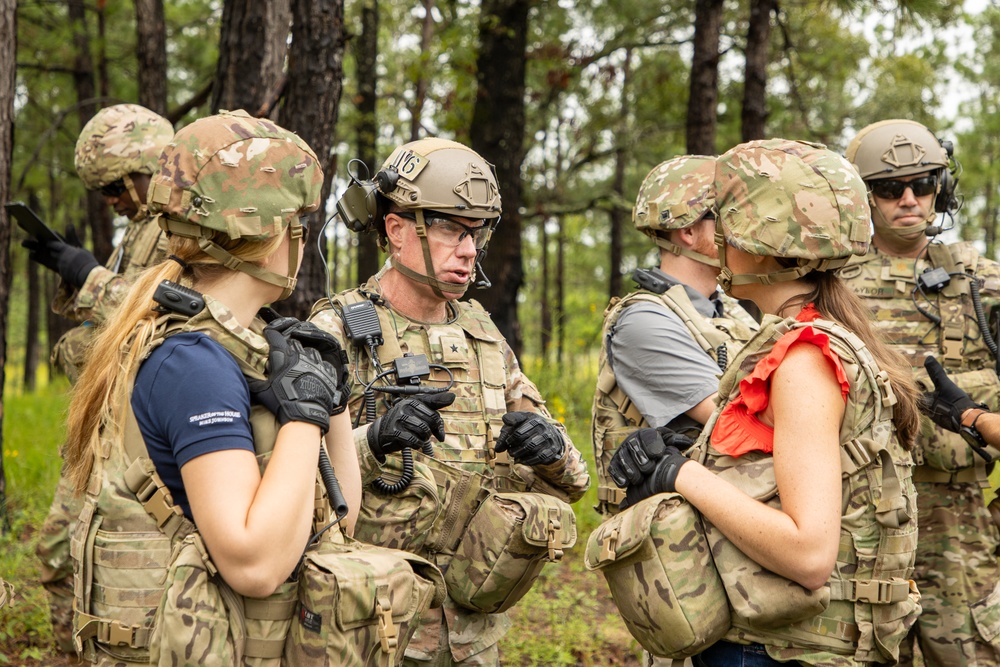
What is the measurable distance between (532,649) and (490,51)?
20.5ft

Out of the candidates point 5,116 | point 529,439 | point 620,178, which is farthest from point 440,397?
point 620,178

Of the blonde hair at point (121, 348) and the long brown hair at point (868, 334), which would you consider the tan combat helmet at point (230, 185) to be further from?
the long brown hair at point (868, 334)

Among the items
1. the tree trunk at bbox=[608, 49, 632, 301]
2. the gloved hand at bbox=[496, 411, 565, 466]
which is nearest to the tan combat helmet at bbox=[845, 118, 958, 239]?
the gloved hand at bbox=[496, 411, 565, 466]

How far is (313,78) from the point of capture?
18.1 feet

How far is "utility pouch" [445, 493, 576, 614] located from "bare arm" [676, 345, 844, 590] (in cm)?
88

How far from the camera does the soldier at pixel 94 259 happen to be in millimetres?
4758

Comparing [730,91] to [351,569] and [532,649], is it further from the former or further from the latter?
[351,569]

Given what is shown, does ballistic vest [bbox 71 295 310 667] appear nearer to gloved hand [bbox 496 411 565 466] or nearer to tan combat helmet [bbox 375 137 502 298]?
gloved hand [bbox 496 411 565 466]

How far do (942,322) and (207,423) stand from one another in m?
3.94

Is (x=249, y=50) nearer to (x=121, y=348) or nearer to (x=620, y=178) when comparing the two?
(x=121, y=348)

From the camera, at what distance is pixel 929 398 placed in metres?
4.27

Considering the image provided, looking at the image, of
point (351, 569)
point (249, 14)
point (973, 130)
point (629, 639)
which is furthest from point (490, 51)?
point (973, 130)

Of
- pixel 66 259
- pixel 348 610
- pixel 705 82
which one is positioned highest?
pixel 705 82

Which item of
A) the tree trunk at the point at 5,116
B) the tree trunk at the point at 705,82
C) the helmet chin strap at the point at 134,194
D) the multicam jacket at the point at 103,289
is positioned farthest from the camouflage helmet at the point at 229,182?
the tree trunk at the point at 705,82
